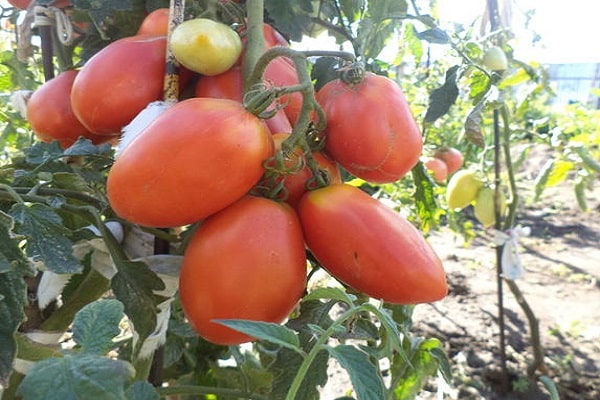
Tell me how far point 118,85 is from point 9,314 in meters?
0.23

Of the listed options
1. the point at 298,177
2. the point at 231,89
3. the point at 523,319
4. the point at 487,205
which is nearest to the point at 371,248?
the point at 298,177

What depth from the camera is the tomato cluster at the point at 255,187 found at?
40 centimetres

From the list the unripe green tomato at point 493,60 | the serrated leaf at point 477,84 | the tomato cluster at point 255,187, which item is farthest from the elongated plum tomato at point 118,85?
the unripe green tomato at point 493,60

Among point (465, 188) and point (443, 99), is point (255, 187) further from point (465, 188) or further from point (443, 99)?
point (465, 188)

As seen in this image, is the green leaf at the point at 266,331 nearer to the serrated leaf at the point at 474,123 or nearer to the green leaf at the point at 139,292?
the green leaf at the point at 139,292

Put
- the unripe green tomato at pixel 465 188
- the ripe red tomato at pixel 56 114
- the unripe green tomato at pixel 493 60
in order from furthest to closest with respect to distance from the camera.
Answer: the unripe green tomato at pixel 465 188 → the unripe green tomato at pixel 493 60 → the ripe red tomato at pixel 56 114

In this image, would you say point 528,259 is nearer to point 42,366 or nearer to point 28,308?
point 28,308

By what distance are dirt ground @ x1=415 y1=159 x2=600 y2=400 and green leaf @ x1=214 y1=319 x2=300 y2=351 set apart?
1477 millimetres

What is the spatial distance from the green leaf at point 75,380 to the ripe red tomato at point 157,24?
0.37 meters

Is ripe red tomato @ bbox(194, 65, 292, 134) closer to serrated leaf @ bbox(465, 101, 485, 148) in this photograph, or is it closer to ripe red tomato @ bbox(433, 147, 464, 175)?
serrated leaf @ bbox(465, 101, 485, 148)

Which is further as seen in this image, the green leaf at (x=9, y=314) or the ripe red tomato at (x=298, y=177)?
the ripe red tomato at (x=298, y=177)

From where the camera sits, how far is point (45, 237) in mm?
422

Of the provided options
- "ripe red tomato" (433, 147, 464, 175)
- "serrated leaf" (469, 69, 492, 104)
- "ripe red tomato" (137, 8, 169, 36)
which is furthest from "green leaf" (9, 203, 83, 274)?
"ripe red tomato" (433, 147, 464, 175)

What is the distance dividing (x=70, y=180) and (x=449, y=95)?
499 millimetres
